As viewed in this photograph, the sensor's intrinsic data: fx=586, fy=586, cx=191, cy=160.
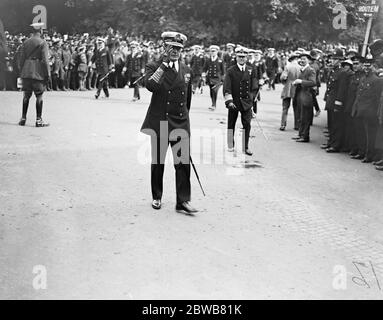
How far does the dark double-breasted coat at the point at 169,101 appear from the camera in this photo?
7004 millimetres

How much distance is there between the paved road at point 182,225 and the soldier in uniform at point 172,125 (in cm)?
33

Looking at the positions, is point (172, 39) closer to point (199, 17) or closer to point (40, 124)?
point (40, 124)

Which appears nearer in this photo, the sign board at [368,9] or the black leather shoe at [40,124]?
the black leather shoe at [40,124]

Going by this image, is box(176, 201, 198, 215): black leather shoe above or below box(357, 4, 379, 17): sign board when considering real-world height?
below

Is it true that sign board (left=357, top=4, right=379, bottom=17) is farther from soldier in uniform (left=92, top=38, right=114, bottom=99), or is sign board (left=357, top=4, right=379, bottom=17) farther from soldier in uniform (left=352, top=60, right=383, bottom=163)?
soldier in uniform (left=92, top=38, right=114, bottom=99)

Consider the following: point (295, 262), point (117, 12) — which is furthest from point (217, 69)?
point (117, 12)

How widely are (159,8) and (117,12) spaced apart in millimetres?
3334

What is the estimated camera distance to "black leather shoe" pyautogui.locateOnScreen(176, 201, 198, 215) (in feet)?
23.2

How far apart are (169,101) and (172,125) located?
290mm

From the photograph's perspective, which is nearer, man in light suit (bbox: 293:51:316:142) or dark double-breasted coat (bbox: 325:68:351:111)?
dark double-breasted coat (bbox: 325:68:351:111)

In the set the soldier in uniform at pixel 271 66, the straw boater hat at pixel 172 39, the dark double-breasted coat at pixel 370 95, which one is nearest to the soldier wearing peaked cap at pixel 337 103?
the dark double-breasted coat at pixel 370 95

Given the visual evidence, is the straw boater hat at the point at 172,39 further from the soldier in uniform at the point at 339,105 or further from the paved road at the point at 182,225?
the soldier in uniform at the point at 339,105

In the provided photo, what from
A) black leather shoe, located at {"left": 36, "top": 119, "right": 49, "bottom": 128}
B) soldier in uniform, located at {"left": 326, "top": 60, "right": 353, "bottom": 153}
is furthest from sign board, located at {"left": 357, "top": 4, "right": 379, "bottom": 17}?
black leather shoe, located at {"left": 36, "top": 119, "right": 49, "bottom": 128}

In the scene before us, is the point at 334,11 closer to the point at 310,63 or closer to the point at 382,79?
the point at 310,63
